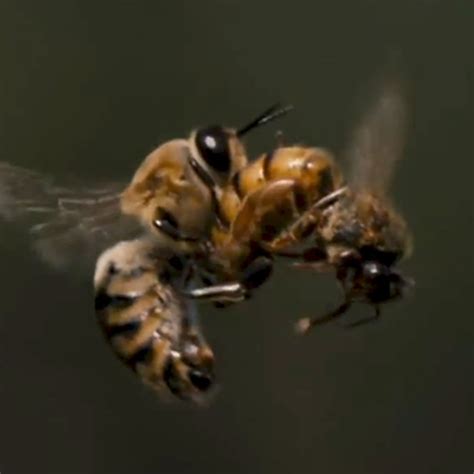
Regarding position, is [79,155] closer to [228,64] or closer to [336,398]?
[228,64]

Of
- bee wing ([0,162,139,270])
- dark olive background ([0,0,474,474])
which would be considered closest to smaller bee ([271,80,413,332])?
bee wing ([0,162,139,270])

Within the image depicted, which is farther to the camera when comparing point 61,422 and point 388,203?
point 61,422

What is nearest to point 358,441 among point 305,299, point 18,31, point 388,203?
point 305,299

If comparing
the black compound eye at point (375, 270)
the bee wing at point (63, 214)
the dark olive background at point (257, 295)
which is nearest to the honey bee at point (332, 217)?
the black compound eye at point (375, 270)

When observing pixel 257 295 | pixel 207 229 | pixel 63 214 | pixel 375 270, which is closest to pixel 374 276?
pixel 375 270

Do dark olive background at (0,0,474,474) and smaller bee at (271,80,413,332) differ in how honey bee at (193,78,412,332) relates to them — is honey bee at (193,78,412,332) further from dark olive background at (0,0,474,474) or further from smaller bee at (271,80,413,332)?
dark olive background at (0,0,474,474)

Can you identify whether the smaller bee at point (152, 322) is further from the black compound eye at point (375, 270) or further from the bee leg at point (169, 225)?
the black compound eye at point (375, 270)

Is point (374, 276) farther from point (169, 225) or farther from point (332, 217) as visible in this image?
point (169, 225)
